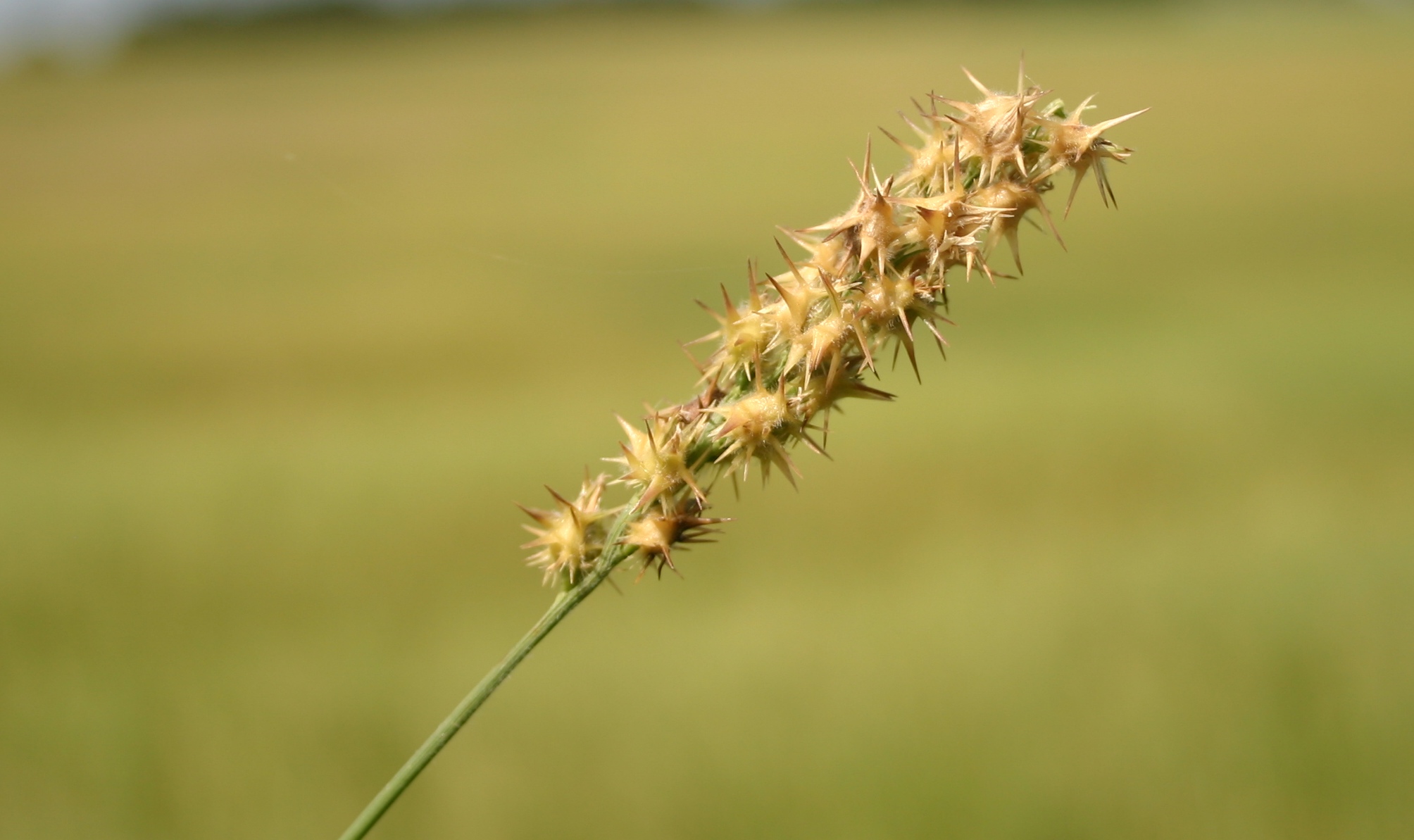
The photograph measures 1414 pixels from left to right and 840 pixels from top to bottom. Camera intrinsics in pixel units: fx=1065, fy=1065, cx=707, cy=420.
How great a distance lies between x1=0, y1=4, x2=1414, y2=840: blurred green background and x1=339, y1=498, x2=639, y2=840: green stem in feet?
3.67

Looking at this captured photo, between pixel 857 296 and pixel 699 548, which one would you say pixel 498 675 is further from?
pixel 699 548

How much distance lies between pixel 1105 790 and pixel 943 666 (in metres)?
→ 0.96

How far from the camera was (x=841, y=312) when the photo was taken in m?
0.75

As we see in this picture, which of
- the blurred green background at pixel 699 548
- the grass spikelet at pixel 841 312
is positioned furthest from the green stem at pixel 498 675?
the blurred green background at pixel 699 548

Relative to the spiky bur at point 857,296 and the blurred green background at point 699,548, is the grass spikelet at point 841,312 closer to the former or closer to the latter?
the spiky bur at point 857,296

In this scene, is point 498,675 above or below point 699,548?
below

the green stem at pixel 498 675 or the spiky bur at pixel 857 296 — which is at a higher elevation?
the spiky bur at pixel 857 296

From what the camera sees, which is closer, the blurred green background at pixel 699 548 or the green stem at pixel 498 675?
the green stem at pixel 498 675

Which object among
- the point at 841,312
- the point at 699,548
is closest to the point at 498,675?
the point at 841,312

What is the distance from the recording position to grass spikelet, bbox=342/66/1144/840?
0.75m

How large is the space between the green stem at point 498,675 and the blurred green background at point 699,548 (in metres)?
1.12

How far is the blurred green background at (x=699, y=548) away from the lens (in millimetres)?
4316

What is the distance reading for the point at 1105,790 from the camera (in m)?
4.21

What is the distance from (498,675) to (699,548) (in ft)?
20.3
